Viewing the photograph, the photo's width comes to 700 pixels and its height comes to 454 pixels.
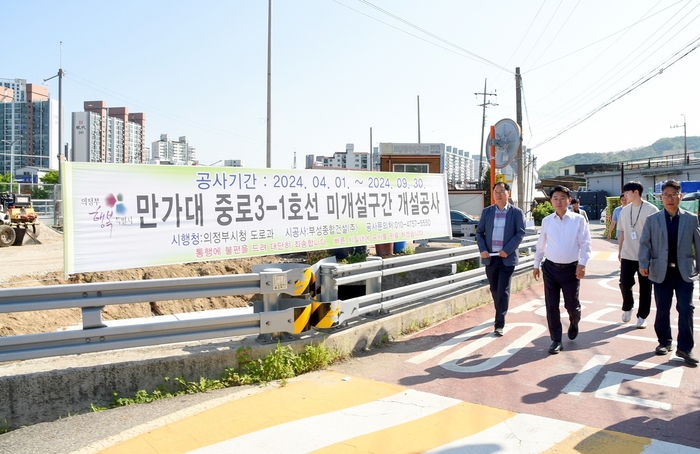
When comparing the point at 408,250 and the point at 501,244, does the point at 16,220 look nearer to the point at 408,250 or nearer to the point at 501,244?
the point at 408,250

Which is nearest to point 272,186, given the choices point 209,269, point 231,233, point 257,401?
point 231,233

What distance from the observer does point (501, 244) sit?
7004 millimetres

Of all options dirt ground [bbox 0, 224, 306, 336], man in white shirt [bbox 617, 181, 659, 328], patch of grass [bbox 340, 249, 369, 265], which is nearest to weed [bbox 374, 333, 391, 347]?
man in white shirt [bbox 617, 181, 659, 328]

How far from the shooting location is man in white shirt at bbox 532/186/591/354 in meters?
6.20

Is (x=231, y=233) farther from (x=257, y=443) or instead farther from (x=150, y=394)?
(x=257, y=443)

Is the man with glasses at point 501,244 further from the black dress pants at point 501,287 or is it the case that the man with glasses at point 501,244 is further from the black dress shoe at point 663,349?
the black dress shoe at point 663,349

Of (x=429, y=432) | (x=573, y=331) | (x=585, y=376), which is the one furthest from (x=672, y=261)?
(x=429, y=432)

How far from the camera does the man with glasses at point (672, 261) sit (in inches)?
223

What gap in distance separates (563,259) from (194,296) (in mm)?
4094

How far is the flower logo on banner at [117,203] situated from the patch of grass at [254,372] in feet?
5.41

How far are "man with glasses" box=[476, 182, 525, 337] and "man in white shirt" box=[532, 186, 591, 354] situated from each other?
19.4 inches

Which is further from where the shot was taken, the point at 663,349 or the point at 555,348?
the point at 555,348

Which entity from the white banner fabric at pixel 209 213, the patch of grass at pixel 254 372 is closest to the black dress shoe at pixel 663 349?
the patch of grass at pixel 254 372

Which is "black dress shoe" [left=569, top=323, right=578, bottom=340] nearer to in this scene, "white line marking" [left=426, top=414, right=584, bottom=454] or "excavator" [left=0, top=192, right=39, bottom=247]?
"white line marking" [left=426, top=414, right=584, bottom=454]
